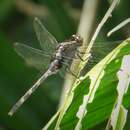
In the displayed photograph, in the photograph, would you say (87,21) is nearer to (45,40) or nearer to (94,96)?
(45,40)

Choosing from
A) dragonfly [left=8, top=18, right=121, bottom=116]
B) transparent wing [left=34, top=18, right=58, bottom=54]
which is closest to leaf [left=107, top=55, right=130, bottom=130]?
dragonfly [left=8, top=18, right=121, bottom=116]

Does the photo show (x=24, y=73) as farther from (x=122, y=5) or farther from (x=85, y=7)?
(x=122, y=5)

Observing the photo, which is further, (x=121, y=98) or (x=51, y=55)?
(x=51, y=55)

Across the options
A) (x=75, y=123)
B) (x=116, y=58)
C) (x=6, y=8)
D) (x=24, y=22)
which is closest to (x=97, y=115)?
(x=75, y=123)

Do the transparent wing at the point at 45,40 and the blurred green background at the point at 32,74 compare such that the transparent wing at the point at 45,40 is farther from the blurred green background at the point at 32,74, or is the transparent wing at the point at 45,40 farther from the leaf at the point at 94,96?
the leaf at the point at 94,96

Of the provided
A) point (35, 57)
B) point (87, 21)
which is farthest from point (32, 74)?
point (35, 57)

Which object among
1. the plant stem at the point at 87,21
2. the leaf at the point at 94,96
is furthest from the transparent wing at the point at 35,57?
the leaf at the point at 94,96

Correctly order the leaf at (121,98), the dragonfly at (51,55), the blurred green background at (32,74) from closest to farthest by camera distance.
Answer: the leaf at (121,98), the dragonfly at (51,55), the blurred green background at (32,74)
